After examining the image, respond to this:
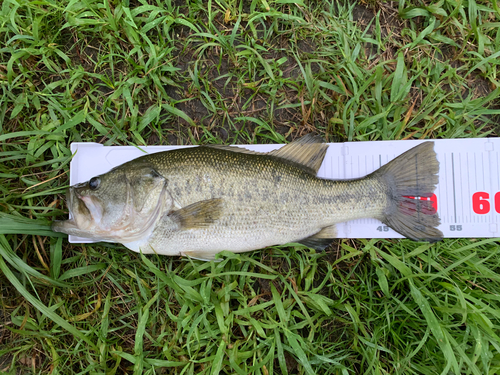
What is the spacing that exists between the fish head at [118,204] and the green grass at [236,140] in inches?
17.1

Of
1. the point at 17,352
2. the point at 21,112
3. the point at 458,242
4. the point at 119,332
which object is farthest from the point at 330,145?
the point at 17,352

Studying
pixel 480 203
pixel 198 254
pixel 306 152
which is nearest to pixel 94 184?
pixel 198 254

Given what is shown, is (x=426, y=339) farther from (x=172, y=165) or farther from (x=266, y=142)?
(x=172, y=165)

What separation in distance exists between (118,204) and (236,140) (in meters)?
1.21

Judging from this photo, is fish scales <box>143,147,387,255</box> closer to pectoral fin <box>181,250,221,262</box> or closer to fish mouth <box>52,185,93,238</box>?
pectoral fin <box>181,250,221,262</box>

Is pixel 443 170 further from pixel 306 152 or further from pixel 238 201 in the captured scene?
pixel 238 201

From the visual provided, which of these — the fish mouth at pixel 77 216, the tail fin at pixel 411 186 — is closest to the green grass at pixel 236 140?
the tail fin at pixel 411 186

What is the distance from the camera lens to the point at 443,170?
9.26 ft

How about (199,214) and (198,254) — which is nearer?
(199,214)

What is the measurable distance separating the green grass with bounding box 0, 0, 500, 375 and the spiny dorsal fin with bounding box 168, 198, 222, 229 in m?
0.43

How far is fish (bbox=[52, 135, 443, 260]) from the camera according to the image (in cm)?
239

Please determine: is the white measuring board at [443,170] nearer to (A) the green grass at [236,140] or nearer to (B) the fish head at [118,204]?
(A) the green grass at [236,140]

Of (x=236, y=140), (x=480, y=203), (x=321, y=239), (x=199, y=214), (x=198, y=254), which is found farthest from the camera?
(x=236, y=140)

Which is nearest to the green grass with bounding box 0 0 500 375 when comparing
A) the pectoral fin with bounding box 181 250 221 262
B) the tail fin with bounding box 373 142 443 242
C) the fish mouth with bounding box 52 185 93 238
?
the pectoral fin with bounding box 181 250 221 262
